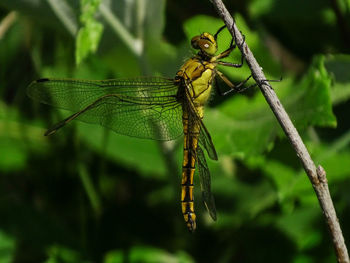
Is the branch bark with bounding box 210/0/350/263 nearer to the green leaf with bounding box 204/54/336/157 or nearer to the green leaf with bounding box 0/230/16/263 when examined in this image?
the green leaf with bounding box 204/54/336/157

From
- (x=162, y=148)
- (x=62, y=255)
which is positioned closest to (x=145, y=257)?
(x=62, y=255)

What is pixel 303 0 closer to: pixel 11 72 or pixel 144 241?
pixel 144 241

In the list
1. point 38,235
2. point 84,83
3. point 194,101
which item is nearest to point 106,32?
point 84,83

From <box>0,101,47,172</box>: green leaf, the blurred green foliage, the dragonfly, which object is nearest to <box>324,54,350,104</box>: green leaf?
the blurred green foliage

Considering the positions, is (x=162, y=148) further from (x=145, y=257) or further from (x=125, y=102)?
(x=145, y=257)

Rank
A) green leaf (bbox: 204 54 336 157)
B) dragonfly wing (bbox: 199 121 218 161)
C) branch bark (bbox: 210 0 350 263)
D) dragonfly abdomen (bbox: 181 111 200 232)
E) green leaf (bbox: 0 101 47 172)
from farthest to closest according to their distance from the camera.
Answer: green leaf (bbox: 0 101 47 172) < dragonfly abdomen (bbox: 181 111 200 232) < green leaf (bbox: 204 54 336 157) < dragonfly wing (bbox: 199 121 218 161) < branch bark (bbox: 210 0 350 263)
